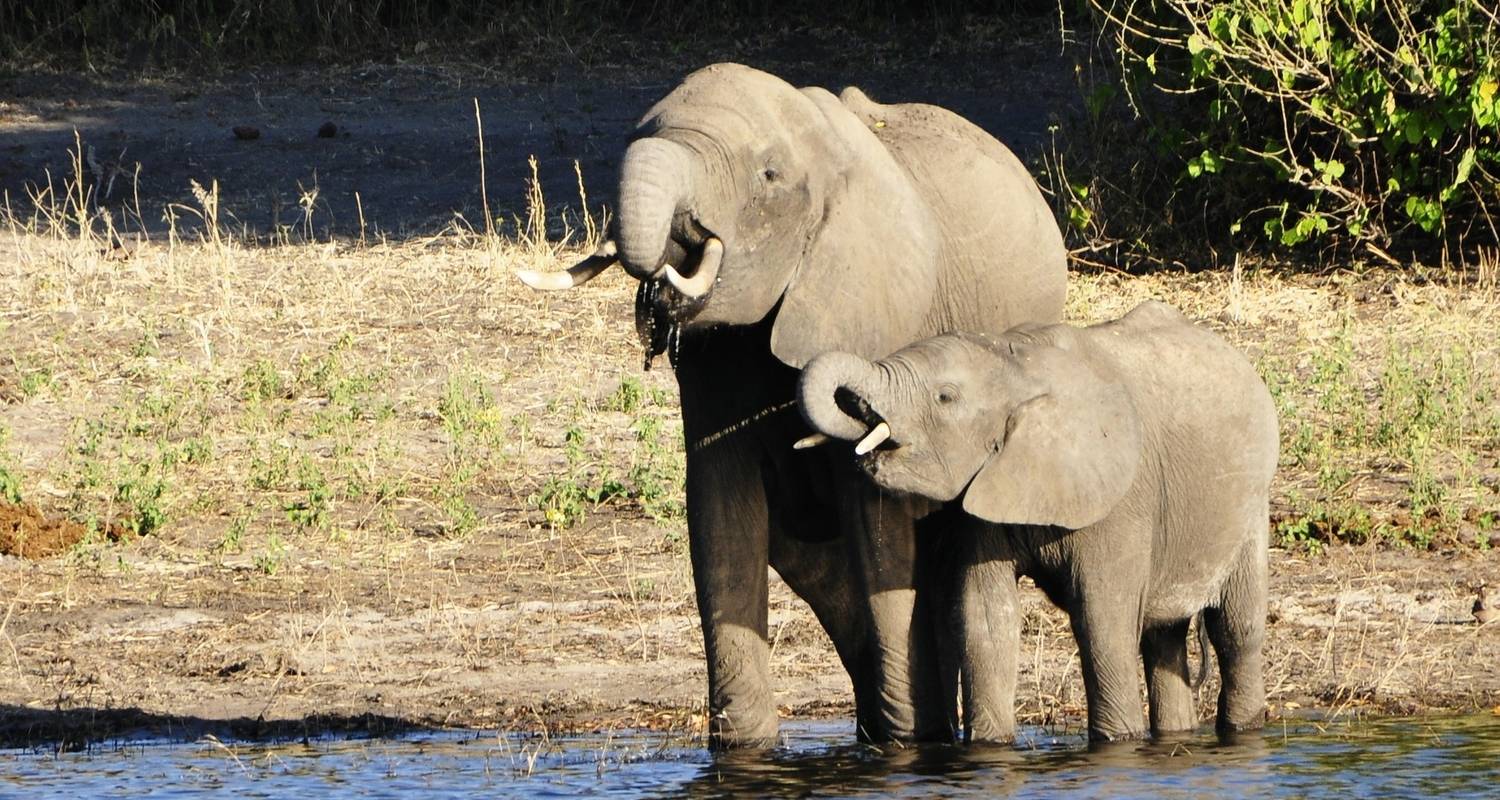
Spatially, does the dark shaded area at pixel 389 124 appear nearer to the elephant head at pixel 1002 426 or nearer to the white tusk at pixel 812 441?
the elephant head at pixel 1002 426

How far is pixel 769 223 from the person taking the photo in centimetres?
609

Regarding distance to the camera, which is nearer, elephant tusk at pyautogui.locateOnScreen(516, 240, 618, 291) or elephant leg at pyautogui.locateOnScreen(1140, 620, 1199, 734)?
elephant tusk at pyautogui.locateOnScreen(516, 240, 618, 291)

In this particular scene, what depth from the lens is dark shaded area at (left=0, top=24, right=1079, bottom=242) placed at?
1570 centimetres

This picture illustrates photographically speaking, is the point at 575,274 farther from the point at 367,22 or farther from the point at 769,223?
the point at 367,22

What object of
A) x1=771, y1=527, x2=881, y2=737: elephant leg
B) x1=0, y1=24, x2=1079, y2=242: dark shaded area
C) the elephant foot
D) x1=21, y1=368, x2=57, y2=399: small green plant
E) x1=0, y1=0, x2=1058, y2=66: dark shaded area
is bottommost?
the elephant foot

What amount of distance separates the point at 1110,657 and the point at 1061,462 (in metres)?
0.58

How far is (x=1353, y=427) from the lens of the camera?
1052 centimetres

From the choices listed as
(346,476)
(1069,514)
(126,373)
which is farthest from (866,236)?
(126,373)

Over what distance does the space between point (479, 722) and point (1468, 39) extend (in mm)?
6368

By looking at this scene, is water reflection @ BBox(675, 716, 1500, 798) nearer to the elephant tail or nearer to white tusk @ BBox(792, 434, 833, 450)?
the elephant tail

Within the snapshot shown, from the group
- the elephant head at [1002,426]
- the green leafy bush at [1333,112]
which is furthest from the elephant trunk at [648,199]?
the green leafy bush at [1333,112]

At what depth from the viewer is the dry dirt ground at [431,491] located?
8289 millimetres

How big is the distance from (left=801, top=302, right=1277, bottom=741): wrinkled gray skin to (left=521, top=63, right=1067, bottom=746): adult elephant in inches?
6.4

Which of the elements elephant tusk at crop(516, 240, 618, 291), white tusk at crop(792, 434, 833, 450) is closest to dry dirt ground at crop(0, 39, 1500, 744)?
white tusk at crop(792, 434, 833, 450)
